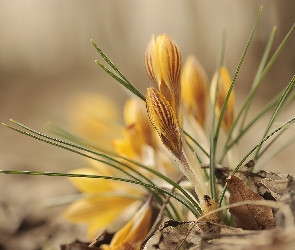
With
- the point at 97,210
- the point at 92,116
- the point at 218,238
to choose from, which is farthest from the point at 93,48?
the point at 218,238

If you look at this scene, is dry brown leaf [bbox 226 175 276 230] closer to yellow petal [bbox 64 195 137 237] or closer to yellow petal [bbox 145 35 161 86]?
yellow petal [bbox 145 35 161 86]

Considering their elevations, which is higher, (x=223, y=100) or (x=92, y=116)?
(x=92, y=116)

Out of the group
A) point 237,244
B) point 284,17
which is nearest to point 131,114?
point 237,244

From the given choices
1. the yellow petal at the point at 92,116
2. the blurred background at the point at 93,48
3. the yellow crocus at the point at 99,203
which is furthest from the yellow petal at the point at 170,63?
the blurred background at the point at 93,48

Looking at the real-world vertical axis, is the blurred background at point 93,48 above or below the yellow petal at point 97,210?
above

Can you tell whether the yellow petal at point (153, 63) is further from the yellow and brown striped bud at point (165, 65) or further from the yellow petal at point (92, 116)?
the yellow petal at point (92, 116)

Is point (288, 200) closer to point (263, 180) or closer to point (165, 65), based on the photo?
point (263, 180)
